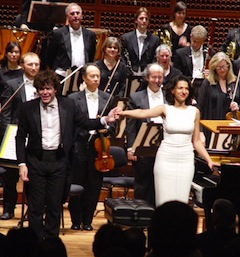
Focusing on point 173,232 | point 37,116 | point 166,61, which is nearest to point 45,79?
point 37,116

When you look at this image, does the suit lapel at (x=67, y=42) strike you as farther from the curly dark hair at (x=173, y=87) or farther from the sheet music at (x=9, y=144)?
the curly dark hair at (x=173, y=87)

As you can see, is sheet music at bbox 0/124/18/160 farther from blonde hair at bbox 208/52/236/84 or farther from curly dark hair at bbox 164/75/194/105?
blonde hair at bbox 208/52/236/84

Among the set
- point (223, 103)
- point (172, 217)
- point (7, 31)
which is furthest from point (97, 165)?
point (172, 217)

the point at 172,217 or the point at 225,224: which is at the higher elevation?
the point at 172,217

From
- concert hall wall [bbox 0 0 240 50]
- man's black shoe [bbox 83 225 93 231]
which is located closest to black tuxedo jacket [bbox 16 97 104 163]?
man's black shoe [bbox 83 225 93 231]

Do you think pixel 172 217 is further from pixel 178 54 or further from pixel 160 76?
pixel 178 54

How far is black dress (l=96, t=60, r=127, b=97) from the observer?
8727mm

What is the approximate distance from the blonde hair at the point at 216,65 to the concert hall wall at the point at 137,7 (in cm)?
381

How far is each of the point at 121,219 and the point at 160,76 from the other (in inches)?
63.4

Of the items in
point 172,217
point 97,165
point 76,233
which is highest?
point 172,217

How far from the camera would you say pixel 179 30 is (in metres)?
10.2

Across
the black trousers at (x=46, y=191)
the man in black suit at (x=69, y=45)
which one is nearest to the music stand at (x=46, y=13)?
the man in black suit at (x=69, y=45)

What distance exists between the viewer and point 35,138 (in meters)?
6.56

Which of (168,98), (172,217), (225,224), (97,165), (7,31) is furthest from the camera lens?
(7,31)
